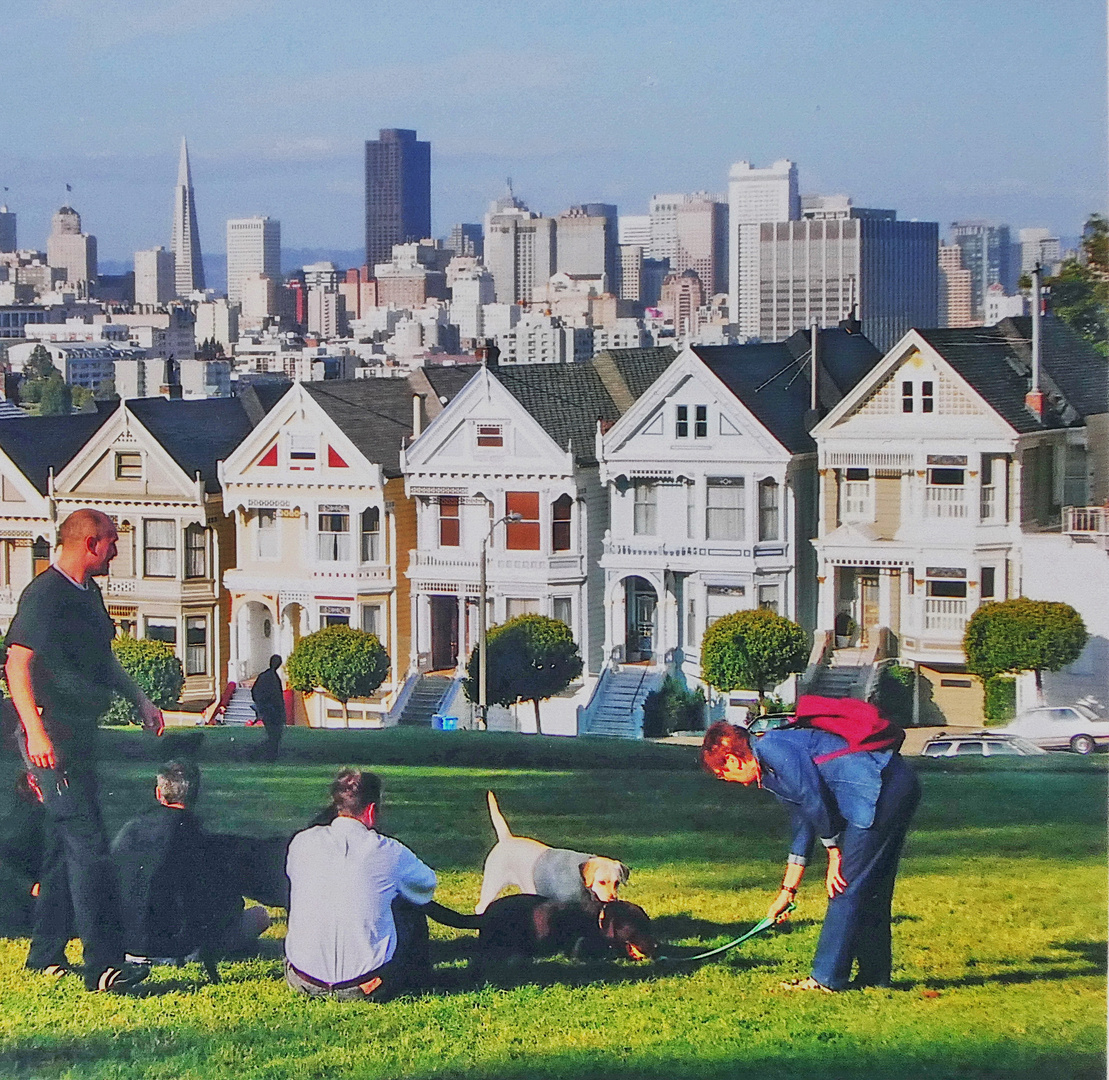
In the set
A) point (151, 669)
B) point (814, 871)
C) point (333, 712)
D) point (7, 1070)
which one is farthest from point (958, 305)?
point (7, 1070)

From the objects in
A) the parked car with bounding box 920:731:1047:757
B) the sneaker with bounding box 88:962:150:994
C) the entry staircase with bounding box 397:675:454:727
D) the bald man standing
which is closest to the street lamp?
the entry staircase with bounding box 397:675:454:727

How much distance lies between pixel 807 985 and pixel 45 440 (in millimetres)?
2974

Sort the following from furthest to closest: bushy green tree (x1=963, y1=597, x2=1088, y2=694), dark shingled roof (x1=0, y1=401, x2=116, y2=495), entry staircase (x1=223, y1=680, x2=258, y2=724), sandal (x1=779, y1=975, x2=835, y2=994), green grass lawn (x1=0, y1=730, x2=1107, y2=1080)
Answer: dark shingled roof (x1=0, y1=401, x2=116, y2=495), entry staircase (x1=223, y1=680, x2=258, y2=724), bushy green tree (x1=963, y1=597, x2=1088, y2=694), sandal (x1=779, y1=975, x2=835, y2=994), green grass lawn (x1=0, y1=730, x2=1107, y2=1080)

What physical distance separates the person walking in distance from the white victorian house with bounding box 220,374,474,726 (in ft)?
0.23

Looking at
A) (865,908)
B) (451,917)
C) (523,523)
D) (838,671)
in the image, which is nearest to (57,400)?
(523,523)

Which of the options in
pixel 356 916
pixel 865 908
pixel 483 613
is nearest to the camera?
pixel 865 908

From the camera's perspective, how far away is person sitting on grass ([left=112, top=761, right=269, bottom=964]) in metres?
6.93

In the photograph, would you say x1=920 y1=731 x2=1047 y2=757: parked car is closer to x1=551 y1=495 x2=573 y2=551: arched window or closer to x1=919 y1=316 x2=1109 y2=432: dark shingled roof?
x1=919 y1=316 x2=1109 y2=432: dark shingled roof

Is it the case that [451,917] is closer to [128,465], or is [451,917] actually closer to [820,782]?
[820,782]

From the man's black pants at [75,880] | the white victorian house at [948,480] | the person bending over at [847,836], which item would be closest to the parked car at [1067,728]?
the white victorian house at [948,480]

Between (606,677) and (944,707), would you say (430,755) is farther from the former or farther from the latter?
(944,707)

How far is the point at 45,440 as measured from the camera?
7613mm

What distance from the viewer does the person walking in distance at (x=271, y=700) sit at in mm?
7355

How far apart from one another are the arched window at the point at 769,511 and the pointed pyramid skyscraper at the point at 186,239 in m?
2.21
